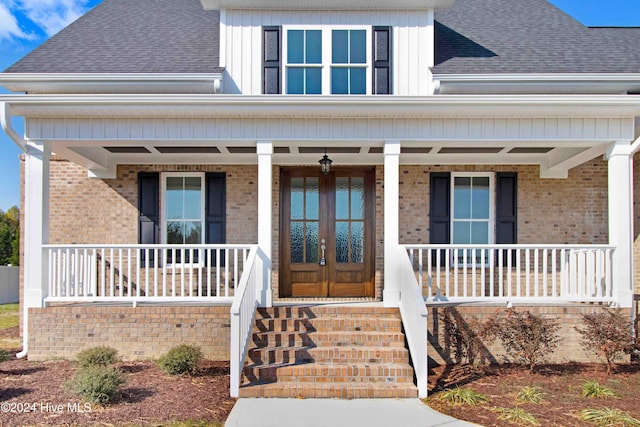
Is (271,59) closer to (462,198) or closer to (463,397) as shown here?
(462,198)

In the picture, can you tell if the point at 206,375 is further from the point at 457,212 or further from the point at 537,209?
the point at 537,209

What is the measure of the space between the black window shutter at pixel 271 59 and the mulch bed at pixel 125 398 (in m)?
4.41

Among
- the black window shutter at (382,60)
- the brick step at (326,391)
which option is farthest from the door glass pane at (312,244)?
the brick step at (326,391)

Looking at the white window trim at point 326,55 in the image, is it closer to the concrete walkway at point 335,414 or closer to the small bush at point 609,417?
the concrete walkway at point 335,414

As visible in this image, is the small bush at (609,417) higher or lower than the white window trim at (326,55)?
lower

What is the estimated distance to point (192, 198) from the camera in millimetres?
9195

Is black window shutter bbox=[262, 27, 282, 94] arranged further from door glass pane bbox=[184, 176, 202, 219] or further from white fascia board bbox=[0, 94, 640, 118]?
door glass pane bbox=[184, 176, 202, 219]

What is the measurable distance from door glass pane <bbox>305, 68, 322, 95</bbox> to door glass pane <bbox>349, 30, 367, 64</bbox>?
61 centimetres

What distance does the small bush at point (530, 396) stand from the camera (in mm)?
5328

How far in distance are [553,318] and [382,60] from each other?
4.77 m

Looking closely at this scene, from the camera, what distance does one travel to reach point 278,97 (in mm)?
6730

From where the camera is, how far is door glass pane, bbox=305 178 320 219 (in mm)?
9062

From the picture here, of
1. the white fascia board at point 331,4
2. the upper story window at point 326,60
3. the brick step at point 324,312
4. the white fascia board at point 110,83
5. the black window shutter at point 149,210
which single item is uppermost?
the white fascia board at point 331,4

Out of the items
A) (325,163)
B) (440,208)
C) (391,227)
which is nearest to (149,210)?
(325,163)
